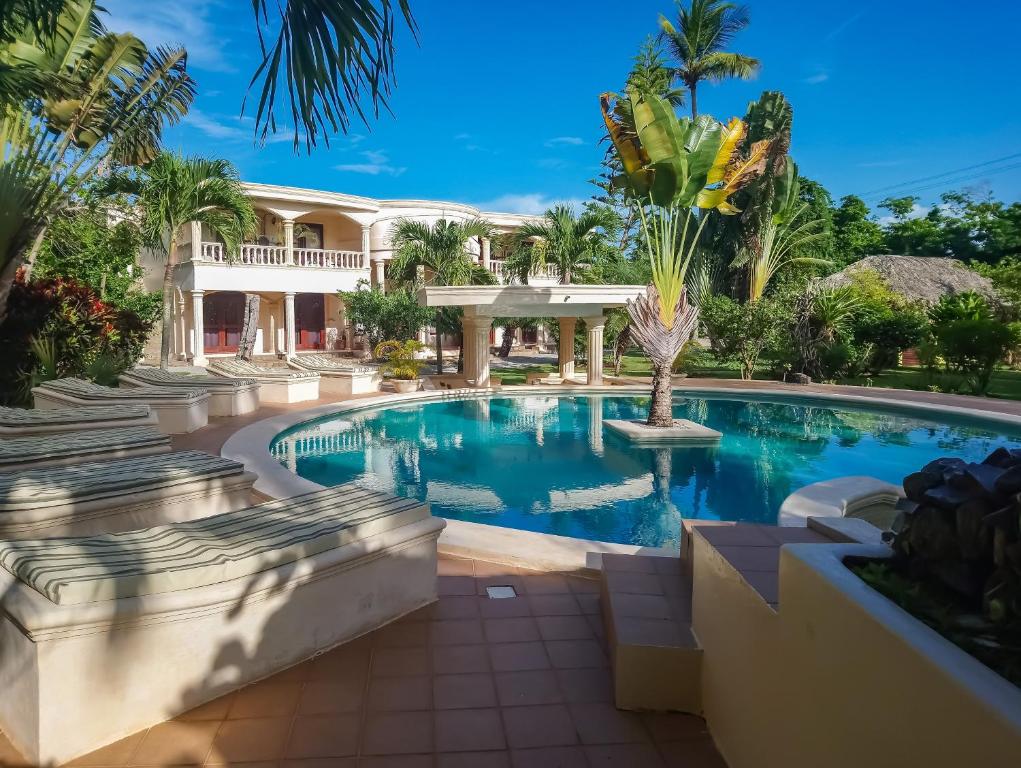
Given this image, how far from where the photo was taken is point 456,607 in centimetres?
393

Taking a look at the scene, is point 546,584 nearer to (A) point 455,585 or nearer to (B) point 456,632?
(A) point 455,585

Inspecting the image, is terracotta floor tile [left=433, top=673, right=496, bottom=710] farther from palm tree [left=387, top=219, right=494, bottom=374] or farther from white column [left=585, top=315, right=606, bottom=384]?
palm tree [left=387, top=219, right=494, bottom=374]

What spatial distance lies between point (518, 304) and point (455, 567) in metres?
13.0

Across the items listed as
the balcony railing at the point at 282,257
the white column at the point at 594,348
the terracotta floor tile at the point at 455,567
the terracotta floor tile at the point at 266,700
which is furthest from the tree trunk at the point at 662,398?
the balcony railing at the point at 282,257

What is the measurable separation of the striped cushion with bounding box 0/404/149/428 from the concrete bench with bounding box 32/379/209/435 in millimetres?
1124

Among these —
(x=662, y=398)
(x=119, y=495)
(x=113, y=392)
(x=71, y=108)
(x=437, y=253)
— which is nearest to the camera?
(x=119, y=495)

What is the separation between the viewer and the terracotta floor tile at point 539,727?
105 inches

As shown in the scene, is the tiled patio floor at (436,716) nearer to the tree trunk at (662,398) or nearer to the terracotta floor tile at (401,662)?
the terracotta floor tile at (401,662)

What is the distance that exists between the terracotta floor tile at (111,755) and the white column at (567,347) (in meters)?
17.5

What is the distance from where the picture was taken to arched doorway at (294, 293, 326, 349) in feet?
99.4

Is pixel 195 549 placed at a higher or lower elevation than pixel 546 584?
higher

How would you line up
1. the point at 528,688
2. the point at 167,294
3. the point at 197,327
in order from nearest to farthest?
the point at 528,688
the point at 167,294
the point at 197,327

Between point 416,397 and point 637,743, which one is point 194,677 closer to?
point 637,743

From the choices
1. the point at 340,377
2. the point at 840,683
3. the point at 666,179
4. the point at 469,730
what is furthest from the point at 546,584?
the point at 340,377
